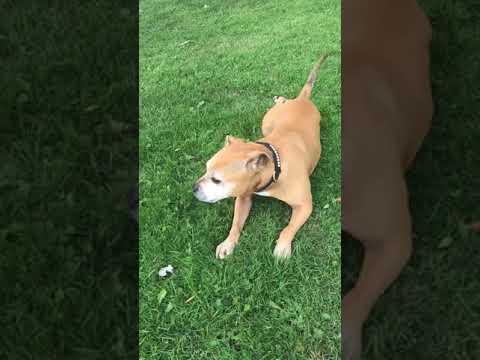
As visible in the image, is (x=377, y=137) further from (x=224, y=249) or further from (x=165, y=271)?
(x=165, y=271)

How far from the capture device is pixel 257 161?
140 cm

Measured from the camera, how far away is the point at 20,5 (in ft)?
10.2

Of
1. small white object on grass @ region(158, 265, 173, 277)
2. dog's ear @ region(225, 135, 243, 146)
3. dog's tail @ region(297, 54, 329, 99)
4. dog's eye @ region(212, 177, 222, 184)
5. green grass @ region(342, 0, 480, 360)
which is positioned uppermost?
dog's tail @ region(297, 54, 329, 99)

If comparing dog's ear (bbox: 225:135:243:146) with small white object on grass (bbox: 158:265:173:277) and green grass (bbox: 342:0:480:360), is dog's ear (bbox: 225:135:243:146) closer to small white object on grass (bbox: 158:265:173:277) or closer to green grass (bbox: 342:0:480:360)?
small white object on grass (bbox: 158:265:173:277)

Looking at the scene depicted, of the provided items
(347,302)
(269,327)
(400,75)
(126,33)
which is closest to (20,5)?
(126,33)

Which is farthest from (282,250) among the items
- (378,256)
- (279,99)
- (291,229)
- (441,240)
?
(441,240)

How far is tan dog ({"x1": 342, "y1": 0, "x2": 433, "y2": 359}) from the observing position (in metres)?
1.76

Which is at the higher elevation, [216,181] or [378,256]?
[216,181]

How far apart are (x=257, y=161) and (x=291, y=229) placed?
160 mm

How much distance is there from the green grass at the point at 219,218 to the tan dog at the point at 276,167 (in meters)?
0.02

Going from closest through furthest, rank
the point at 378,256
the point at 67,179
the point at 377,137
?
the point at 377,137 < the point at 378,256 < the point at 67,179

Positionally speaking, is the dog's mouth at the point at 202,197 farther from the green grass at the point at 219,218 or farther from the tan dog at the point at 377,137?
the tan dog at the point at 377,137

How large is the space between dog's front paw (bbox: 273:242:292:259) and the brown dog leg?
1.51 ft

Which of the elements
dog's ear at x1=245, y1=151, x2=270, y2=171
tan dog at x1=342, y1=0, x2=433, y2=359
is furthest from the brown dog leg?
dog's ear at x1=245, y1=151, x2=270, y2=171
